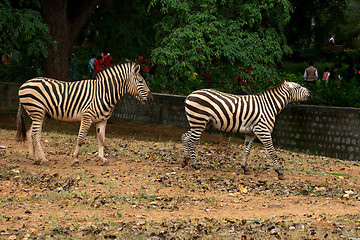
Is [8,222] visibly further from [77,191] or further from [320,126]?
[320,126]

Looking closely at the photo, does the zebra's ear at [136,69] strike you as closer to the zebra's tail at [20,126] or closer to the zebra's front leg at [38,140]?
the zebra's front leg at [38,140]

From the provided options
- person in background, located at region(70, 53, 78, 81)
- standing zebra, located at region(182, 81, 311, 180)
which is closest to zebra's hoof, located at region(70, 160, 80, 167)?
standing zebra, located at region(182, 81, 311, 180)

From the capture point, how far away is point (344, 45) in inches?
1756

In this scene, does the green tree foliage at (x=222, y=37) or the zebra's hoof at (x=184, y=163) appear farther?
the green tree foliage at (x=222, y=37)

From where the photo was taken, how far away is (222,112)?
1326 cm

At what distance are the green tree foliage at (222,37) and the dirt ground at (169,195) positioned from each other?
433 cm

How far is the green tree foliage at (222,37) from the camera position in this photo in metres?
20.3

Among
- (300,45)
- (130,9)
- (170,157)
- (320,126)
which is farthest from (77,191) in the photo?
(300,45)

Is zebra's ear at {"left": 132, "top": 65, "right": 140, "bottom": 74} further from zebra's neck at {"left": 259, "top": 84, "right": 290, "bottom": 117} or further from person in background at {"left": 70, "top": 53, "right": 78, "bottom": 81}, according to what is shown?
person in background at {"left": 70, "top": 53, "right": 78, "bottom": 81}

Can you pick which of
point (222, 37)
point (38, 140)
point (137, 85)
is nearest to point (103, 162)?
point (38, 140)

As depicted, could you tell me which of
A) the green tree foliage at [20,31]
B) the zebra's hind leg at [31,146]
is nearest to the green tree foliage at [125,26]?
the green tree foliage at [20,31]

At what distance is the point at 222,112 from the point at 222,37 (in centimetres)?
768

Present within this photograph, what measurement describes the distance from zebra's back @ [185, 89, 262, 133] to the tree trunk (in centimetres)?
963

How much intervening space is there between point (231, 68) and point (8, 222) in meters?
14.4
